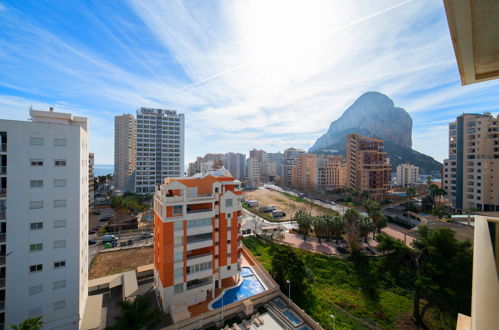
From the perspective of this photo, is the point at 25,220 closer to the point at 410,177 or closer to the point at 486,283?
the point at 486,283

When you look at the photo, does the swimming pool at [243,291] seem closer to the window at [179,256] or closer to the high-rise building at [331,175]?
the window at [179,256]

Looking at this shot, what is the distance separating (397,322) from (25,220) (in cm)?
2679

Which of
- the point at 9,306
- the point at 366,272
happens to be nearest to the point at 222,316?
the point at 9,306

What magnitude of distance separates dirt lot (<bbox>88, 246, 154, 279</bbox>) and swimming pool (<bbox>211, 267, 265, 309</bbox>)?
11594mm

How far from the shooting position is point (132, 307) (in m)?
13.8

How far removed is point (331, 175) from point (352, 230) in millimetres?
50255

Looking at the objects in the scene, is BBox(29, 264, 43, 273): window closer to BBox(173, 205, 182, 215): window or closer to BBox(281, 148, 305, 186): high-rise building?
BBox(173, 205, 182, 215): window

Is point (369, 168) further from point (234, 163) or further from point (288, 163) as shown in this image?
point (234, 163)

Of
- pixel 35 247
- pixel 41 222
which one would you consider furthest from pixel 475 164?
pixel 35 247

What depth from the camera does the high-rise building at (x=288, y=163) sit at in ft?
317

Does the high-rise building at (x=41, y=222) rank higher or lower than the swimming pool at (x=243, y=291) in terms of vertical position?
higher

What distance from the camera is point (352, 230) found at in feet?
90.3

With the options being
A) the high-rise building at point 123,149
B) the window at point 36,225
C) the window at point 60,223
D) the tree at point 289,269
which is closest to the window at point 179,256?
the window at point 60,223

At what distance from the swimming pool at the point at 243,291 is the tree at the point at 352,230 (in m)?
14.1
